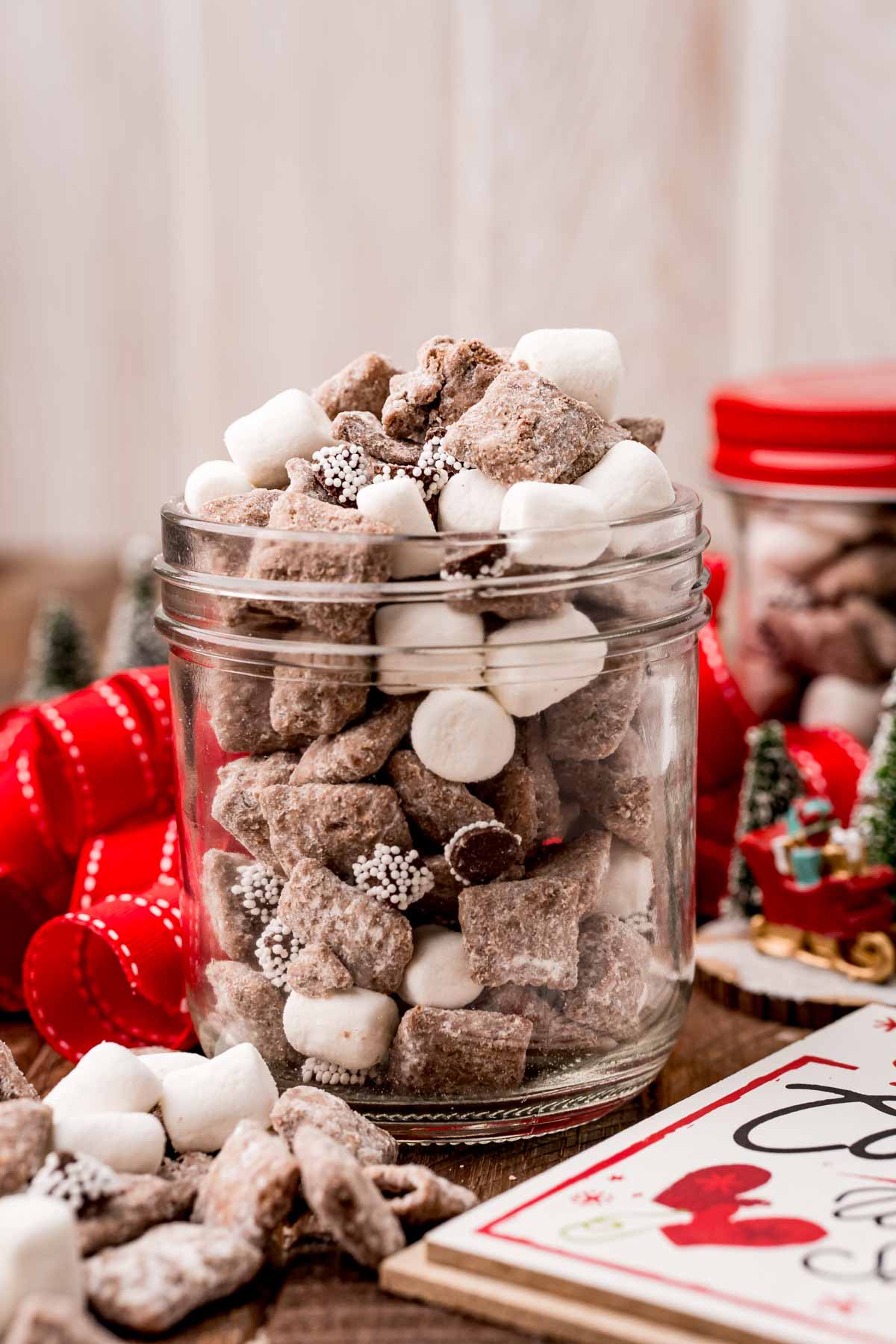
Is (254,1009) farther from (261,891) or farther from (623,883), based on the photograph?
(623,883)

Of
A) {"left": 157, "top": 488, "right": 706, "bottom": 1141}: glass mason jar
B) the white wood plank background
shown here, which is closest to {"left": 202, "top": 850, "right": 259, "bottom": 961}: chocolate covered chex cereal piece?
{"left": 157, "top": 488, "right": 706, "bottom": 1141}: glass mason jar

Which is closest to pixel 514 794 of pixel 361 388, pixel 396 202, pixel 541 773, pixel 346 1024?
pixel 541 773

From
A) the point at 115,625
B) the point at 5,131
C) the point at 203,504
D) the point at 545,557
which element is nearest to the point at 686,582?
the point at 545,557

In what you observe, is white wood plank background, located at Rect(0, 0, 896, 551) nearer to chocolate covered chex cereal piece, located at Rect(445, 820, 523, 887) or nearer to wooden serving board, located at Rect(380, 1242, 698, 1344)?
chocolate covered chex cereal piece, located at Rect(445, 820, 523, 887)

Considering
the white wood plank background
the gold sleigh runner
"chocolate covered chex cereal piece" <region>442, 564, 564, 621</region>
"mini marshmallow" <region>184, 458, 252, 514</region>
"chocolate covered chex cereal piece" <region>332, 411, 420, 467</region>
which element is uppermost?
the white wood plank background

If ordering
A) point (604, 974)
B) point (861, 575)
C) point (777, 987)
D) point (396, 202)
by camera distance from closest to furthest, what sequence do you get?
point (604, 974), point (777, 987), point (861, 575), point (396, 202)

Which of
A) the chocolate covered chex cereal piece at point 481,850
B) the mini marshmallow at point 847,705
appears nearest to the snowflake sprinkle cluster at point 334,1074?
the chocolate covered chex cereal piece at point 481,850
